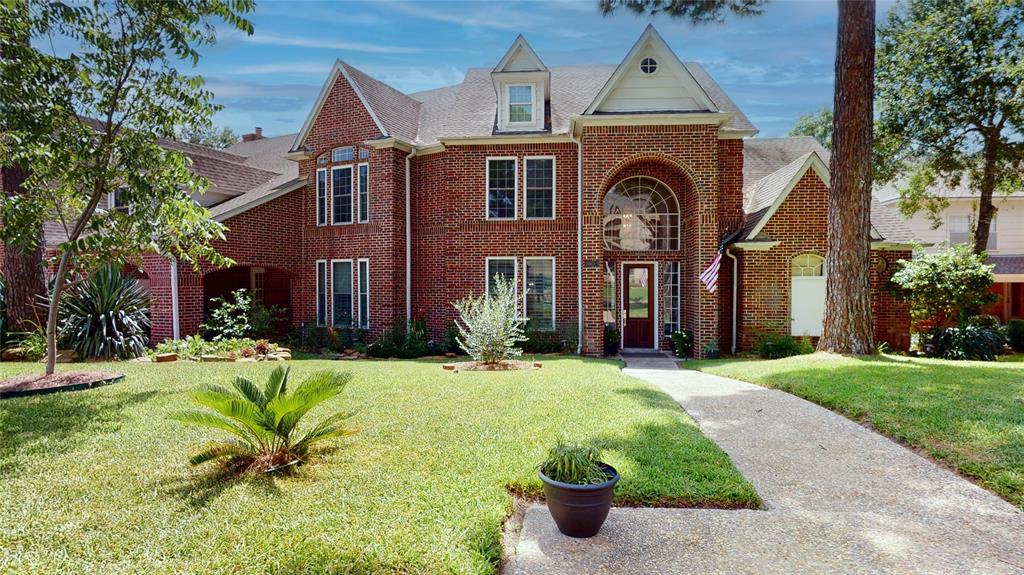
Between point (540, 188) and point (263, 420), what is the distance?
11.2 m

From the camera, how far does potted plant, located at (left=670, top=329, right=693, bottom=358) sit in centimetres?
1365

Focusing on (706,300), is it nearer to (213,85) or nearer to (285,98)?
(213,85)

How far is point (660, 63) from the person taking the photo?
13.1m

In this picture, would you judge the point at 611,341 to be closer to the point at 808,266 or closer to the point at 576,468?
the point at 808,266

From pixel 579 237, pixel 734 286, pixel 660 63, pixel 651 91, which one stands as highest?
pixel 660 63

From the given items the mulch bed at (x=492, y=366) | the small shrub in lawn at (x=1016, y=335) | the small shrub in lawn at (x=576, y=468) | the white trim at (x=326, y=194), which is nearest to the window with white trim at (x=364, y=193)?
the white trim at (x=326, y=194)

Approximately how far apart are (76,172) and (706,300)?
12.9 m

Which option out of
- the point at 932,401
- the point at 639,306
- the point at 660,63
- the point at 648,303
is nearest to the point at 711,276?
the point at 648,303

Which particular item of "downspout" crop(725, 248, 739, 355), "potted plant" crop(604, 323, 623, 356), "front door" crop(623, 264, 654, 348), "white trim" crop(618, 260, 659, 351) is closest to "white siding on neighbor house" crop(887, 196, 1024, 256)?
"downspout" crop(725, 248, 739, 355)

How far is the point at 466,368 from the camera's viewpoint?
1048 cm

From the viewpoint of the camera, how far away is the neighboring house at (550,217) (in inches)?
517

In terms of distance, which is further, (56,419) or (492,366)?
(492,366)

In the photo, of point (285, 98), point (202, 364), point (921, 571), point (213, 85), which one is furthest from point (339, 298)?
point (921, 571)

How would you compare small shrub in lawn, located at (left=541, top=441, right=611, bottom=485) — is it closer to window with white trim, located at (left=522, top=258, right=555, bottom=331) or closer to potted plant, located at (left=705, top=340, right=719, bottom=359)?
potted plant, located at (left=705, top=340, right=719, bottom=359)
